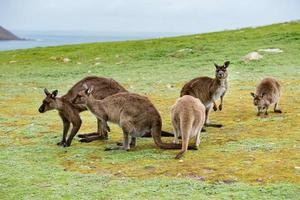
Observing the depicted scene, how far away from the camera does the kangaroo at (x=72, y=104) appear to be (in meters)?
9.24

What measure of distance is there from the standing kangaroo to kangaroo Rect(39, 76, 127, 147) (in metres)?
1.49

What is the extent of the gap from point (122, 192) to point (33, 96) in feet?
32.5

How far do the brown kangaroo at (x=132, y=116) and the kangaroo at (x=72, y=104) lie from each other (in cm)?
61

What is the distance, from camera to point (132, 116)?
27.8 feet

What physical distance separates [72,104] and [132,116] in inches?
54.2

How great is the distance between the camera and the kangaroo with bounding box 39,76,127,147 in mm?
9242

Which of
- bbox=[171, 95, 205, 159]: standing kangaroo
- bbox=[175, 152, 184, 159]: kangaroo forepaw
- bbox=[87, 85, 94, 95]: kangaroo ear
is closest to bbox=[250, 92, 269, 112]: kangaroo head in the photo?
bbox=[171, 95, 205, 159]: standing kangaroo

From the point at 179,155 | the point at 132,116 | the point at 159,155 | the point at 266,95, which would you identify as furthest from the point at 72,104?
the point at 266,95

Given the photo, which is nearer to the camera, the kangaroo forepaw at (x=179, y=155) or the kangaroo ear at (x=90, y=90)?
the kangaroo forepaw at (x=179, y=155)

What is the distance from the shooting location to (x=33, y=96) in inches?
617

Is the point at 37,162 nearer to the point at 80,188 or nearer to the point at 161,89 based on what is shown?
the point at 80,188

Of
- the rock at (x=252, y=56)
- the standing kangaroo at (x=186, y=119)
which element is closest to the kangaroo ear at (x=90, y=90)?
the standing kangaroo at (x=186, y=119)

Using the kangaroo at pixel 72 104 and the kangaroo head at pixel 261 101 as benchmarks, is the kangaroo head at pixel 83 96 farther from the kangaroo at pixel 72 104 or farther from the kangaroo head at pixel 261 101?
the kangaroo head at pixel 261 101

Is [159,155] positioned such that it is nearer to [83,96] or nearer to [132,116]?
[132,116]
